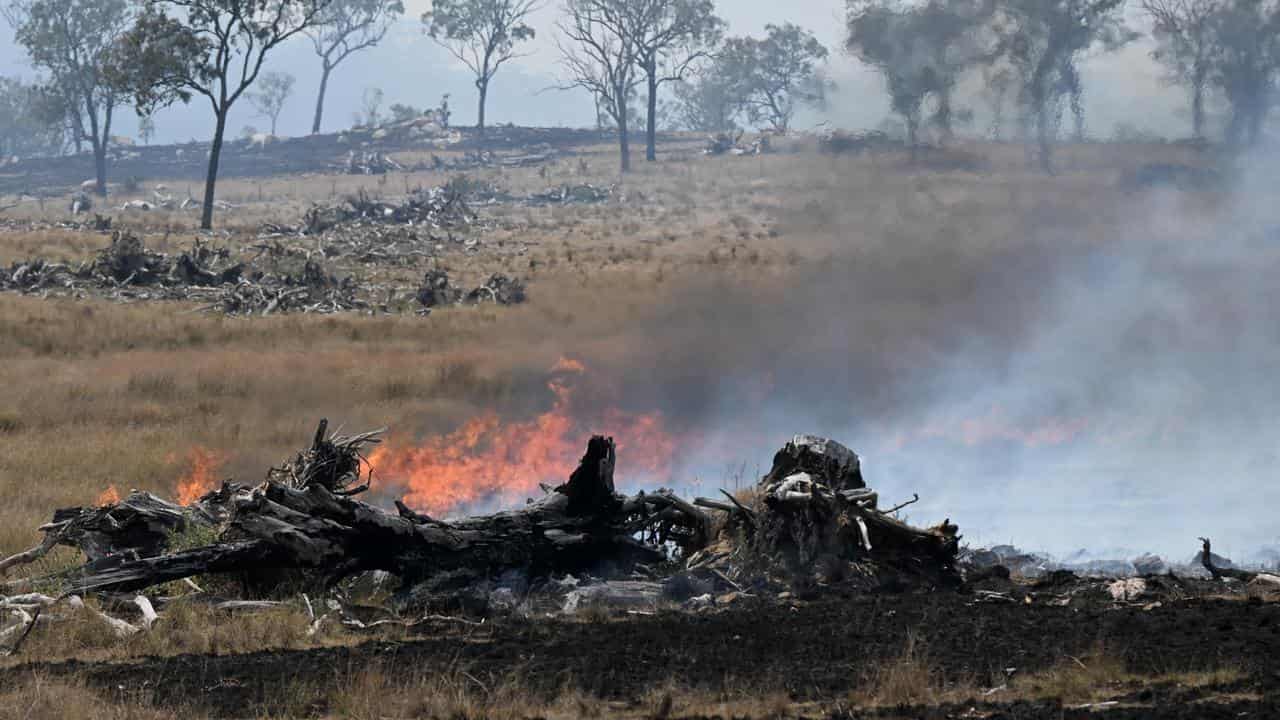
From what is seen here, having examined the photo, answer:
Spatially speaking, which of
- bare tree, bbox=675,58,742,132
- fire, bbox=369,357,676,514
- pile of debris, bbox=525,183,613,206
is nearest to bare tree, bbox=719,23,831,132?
bare tree, bbox=675,58,742,132

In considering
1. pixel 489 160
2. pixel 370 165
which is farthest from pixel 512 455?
pixel 370 165

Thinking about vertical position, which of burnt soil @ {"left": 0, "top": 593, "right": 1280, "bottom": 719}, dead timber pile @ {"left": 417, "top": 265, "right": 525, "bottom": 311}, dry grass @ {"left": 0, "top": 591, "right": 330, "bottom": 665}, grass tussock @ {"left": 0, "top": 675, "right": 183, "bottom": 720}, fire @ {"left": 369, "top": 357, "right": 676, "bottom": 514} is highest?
dead timber pile @ {"left": 417, "top": 265, "right": 525, "bottom": 311}

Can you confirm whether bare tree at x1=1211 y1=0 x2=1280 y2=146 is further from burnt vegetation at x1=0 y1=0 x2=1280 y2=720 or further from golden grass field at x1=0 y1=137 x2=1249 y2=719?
golden grass field at x1=0 y1=137 x2=1249 y2=719

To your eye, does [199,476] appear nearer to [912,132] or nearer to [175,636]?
[175,636]

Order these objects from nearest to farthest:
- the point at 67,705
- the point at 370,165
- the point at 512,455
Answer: the point at 67,705 < the point at 512,455 < the point at 370,165

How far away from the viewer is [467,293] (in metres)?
36.2

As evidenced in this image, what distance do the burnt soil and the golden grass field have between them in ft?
1.42

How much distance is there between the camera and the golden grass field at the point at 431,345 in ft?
36.0

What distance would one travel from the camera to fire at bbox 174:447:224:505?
17.9 meters

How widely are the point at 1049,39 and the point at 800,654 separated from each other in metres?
58.3

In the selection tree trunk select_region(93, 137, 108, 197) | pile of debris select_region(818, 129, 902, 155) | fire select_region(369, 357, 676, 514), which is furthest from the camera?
tree trunk select_region(93, 137, 108, 197)

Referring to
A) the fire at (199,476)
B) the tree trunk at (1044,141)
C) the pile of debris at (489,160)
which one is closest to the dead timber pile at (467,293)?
the fire at (199,476)

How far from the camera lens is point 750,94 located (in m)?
128

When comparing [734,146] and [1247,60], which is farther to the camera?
[734,146]
